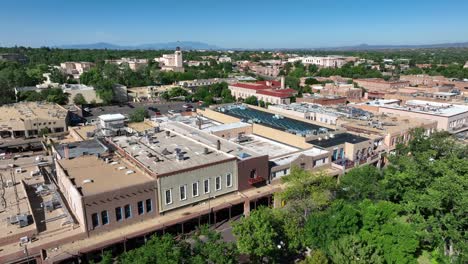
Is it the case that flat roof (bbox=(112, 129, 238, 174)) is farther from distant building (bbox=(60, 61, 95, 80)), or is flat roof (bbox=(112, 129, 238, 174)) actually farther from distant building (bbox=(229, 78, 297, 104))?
distant building (bbox=(60, 61, 95, 80))

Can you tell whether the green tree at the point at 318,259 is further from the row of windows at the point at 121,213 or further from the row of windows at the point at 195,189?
the row of windows at the point at 121,213

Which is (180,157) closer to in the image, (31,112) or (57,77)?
(31,112)

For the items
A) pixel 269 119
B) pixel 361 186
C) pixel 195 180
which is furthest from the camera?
pixel 269 119

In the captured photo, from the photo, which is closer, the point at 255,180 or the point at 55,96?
the point at 255,180

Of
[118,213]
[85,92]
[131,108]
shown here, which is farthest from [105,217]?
[85,92]

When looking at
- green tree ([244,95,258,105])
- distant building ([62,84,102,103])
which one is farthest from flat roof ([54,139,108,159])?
distant building ([62,84,102,103])

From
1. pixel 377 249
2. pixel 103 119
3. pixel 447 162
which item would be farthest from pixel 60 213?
pixel 447 162

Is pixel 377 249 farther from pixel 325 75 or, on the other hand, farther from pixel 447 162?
pixel 325 75
